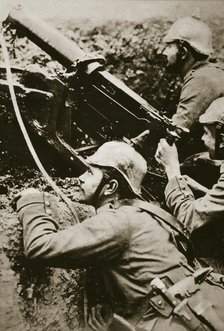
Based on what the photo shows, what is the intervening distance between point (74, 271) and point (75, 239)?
0.45 metres

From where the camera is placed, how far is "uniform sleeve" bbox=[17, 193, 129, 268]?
214 cm

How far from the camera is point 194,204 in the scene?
2.64 metres

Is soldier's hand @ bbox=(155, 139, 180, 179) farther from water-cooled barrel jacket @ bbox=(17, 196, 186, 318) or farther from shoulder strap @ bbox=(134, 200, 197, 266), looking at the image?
water-cooled barrel jacket @ bbox=(17, 196, 186, 318)

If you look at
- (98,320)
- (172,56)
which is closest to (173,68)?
(172,56)

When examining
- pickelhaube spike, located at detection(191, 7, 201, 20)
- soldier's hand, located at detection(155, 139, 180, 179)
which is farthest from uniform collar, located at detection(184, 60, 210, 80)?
soldier's hand, located at detection(155, 139, 180, 179)

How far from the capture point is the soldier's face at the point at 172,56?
10.5 feet

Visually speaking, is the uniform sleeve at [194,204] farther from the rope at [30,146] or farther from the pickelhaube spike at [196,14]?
the pickelhaube spike at [196,14]

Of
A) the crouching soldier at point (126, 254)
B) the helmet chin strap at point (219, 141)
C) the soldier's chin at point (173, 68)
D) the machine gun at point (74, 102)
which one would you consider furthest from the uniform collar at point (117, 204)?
the soldier's chin at point (173, 68)

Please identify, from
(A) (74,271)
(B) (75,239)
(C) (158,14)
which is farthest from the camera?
(C) (158,14)

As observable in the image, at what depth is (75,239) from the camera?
2166 millimetres

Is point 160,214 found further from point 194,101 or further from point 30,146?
point 194,101

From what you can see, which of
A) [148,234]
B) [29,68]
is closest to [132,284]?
[148,234]

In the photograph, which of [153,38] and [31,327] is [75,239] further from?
[153,38]

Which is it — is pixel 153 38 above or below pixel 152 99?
above
